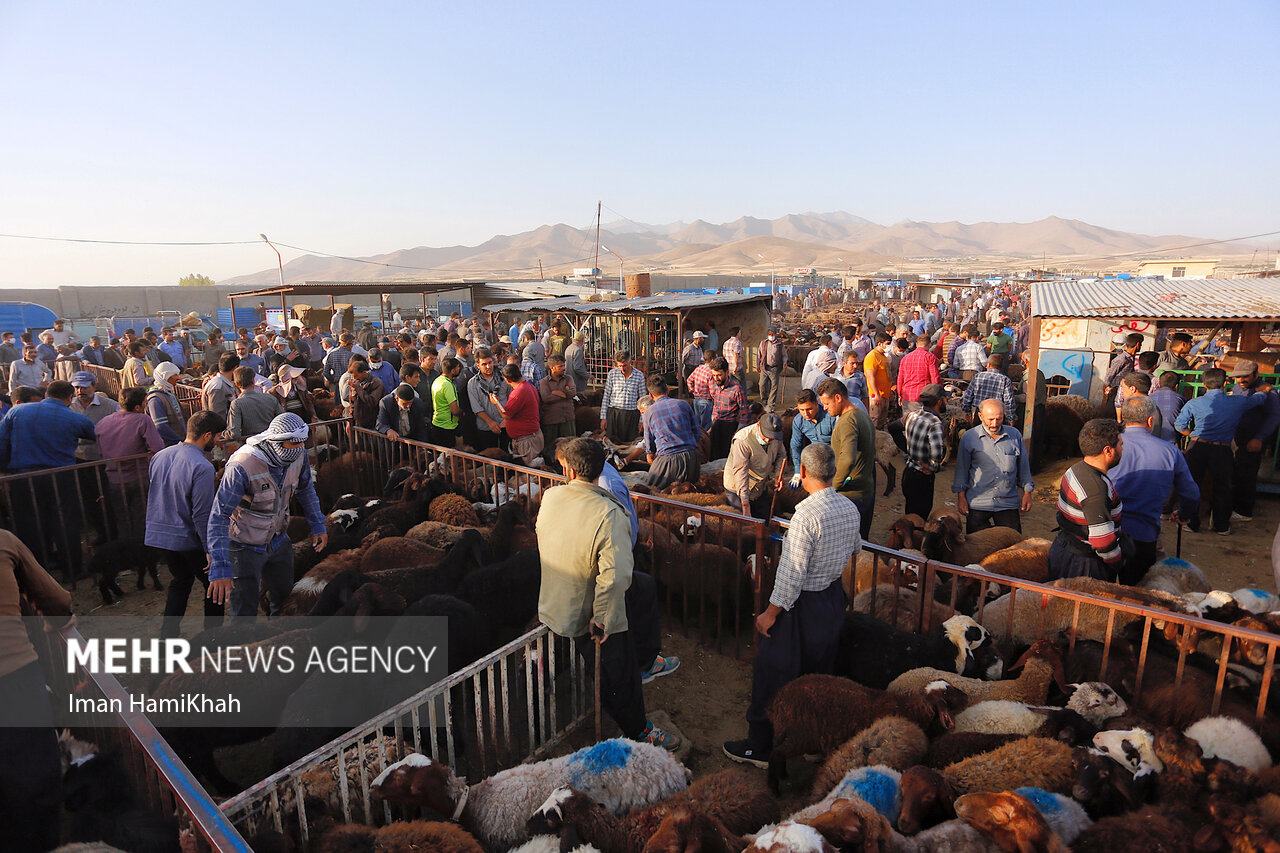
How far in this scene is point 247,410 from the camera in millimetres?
7277

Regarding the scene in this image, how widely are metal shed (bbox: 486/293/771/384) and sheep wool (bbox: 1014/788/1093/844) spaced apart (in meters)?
12.1

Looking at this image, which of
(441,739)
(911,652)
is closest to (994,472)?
(911,652)

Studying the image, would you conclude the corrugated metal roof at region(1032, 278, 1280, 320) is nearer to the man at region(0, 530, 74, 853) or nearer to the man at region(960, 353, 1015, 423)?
the man at region(960, 353, 1015, 423)

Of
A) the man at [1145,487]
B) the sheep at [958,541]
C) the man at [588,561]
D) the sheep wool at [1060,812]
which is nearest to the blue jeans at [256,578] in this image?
the man at [588,561]

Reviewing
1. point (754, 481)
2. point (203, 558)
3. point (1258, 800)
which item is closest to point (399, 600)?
point (203, 558)

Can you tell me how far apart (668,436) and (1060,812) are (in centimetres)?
481

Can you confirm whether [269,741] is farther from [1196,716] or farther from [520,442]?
[1196,716]

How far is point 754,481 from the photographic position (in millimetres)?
6059

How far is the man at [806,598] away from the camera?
3.53 m

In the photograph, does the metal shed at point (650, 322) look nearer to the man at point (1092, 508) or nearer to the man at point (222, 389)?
the man at point (222, 389)

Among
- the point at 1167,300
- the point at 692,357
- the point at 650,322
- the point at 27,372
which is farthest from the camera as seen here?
the point at 650,322

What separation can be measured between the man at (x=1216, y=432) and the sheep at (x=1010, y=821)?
21.6 ft

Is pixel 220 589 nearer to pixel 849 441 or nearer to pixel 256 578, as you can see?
pixel 256 578

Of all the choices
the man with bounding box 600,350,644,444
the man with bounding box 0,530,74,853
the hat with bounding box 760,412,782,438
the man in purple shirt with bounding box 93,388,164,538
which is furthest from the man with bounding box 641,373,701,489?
the man in purple shirt with bounding box 93,388,164,538
